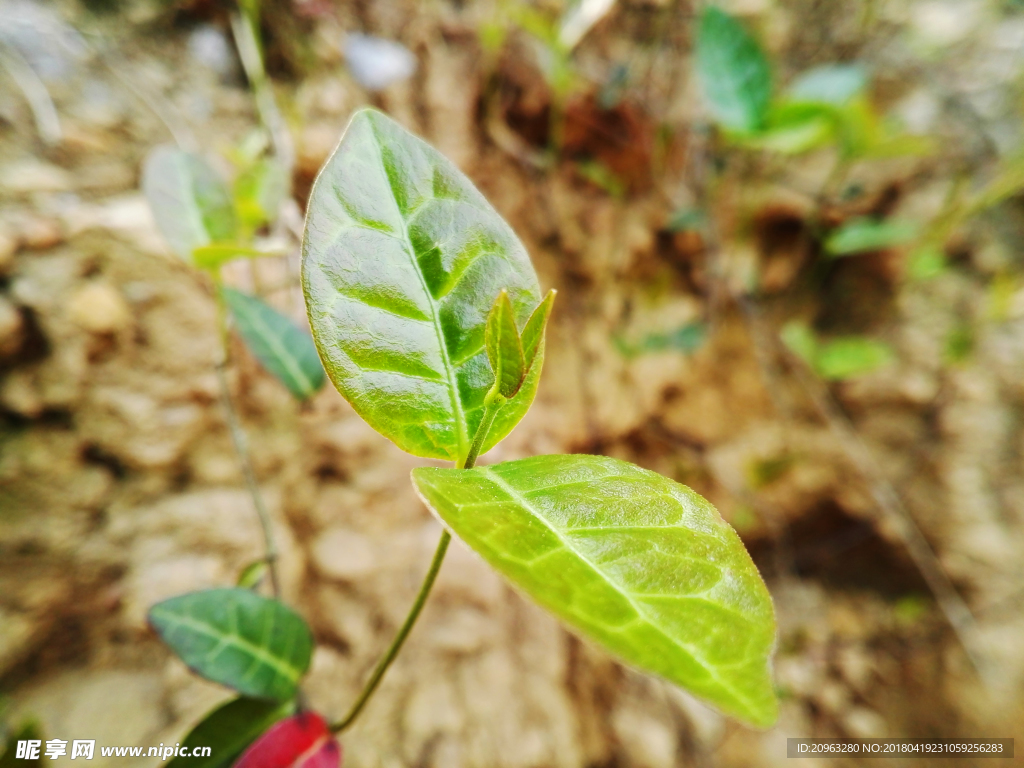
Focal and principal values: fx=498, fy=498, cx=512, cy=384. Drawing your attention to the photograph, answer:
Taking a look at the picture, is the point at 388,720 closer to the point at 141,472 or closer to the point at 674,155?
the point at 141,472

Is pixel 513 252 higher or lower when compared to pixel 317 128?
lower

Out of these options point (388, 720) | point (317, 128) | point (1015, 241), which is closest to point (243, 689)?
point (388, 720)

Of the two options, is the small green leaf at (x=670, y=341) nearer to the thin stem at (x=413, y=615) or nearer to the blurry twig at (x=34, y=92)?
the thin stem at (x=413, y=615)

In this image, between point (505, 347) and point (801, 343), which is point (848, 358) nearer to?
point (801, 343)

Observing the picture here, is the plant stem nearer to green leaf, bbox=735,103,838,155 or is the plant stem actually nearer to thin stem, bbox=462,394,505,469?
thin stem, bbox=462,394,505,469

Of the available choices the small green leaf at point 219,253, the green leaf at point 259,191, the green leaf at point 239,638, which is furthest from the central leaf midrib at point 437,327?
the green leaf at point 259,191
